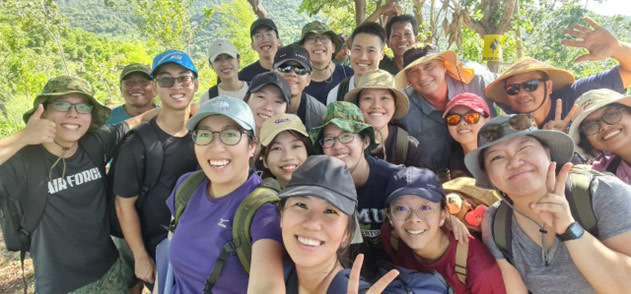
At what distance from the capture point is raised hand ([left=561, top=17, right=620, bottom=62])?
3.50m

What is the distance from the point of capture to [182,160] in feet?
10.00

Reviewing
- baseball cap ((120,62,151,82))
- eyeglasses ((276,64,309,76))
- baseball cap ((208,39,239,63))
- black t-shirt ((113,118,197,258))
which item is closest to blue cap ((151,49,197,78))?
black t-shirt ((113,118,197,258))

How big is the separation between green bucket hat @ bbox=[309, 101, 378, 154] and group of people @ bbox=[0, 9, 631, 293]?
0.01 meters

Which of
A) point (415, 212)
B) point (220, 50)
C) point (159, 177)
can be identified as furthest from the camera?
point (220, 50)

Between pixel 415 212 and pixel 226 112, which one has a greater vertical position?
pixel 226 112

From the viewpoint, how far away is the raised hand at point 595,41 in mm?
3504

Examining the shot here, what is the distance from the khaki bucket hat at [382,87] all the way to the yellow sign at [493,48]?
3699mm

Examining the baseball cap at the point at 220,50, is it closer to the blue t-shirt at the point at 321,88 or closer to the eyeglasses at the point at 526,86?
the blue t-shirt at the point at 321,88

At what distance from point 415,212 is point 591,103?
1.71m

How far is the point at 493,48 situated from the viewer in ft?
21.1

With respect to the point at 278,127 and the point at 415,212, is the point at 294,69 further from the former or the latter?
the point at 415,212

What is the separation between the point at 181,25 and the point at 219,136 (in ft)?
63.6

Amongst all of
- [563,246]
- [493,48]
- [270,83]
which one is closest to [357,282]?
[563,246]

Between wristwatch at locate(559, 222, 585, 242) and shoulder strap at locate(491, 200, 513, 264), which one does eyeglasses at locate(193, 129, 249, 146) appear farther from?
wristwatch at locate(559, 222, 585, 242)
